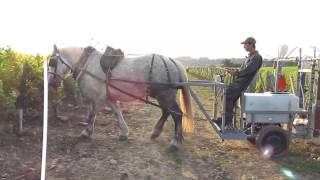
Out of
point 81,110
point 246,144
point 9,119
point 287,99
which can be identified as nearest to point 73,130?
point 9,119

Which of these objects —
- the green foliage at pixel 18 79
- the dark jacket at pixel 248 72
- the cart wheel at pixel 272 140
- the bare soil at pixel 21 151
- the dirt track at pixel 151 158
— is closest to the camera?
the bare soil at pixel 21 151

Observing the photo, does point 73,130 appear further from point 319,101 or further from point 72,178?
point 319,101

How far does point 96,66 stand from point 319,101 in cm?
433

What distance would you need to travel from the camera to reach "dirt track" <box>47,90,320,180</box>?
6.64 m

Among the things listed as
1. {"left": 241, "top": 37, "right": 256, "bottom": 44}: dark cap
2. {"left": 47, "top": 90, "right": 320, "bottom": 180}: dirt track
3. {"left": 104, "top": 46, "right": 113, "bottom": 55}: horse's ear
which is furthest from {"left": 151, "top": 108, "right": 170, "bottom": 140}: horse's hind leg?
{"left": 241, "top": 37, "right": 256, "bottom": 44}: dark cap

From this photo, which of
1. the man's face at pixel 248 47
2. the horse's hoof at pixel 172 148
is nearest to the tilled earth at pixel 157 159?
the horse's hoof at pixel 172 148

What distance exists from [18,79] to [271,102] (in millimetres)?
5066

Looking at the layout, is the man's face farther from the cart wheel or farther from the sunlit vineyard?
the cart wheel

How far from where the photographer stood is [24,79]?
30.1ft

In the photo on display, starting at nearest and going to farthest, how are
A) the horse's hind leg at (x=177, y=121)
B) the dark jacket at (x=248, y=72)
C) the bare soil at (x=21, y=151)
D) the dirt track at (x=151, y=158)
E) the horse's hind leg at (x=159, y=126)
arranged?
the bare soil at (x=21, y=151)
the dirt track at (x=151, y=158)
the dark jacket at (x=248, y=72)
the horse's hind leg at (x=177, y=121)
the horse's hind leg at (x=159, y=126)

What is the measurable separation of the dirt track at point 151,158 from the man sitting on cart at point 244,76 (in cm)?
85

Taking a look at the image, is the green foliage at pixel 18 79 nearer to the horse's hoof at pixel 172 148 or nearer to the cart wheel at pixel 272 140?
the horse's hoof at pixel 172 148

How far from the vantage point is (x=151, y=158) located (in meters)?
7.52

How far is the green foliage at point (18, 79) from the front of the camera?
851 centimetres
